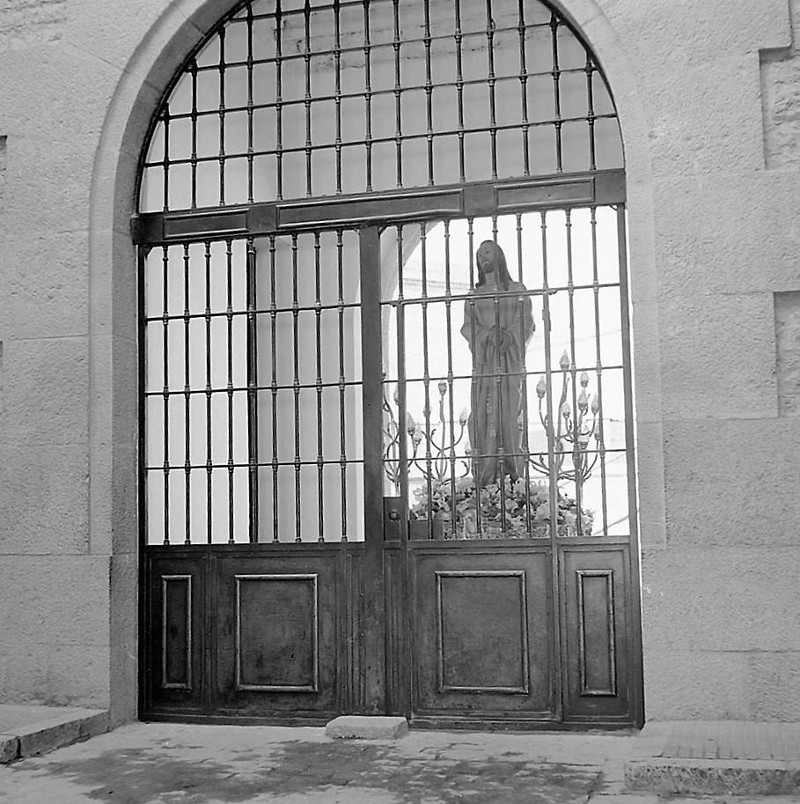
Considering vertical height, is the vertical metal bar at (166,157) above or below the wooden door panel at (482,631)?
above

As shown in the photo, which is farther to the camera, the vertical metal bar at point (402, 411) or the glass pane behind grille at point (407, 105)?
the glass pane behind grille at point (407, 105)

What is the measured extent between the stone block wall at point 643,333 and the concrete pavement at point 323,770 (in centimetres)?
54

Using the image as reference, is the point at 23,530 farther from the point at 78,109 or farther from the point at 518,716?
the point at 518,716

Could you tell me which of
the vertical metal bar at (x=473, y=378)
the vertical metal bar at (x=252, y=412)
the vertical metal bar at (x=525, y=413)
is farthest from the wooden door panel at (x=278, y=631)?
the vertical metal bar at (x=525, y=413)

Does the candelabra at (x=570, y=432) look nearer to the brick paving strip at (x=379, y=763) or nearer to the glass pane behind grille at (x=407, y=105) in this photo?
the brick paving strip at (x=379, y=763)

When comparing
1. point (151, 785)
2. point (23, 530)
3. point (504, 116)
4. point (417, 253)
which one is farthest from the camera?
point (417, 253)

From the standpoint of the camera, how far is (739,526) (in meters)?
5.96

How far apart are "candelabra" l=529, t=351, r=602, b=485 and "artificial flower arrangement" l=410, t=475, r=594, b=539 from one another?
174 mm

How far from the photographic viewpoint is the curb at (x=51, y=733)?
596cm

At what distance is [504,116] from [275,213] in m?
4.05

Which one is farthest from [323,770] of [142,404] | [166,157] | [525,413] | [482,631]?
[166,157]

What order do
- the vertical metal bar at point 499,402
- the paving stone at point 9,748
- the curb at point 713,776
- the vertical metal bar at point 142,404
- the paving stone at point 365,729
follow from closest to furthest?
the curb at point 713,776, the paving stone at point 9,748, the paving stone at point 365,729, the vertical metal bar at point 499,402, the vertical metal bar at point 142,404

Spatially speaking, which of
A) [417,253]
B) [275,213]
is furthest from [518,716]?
[417,253]

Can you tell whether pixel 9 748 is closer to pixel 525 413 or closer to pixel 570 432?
pixel 525 413
